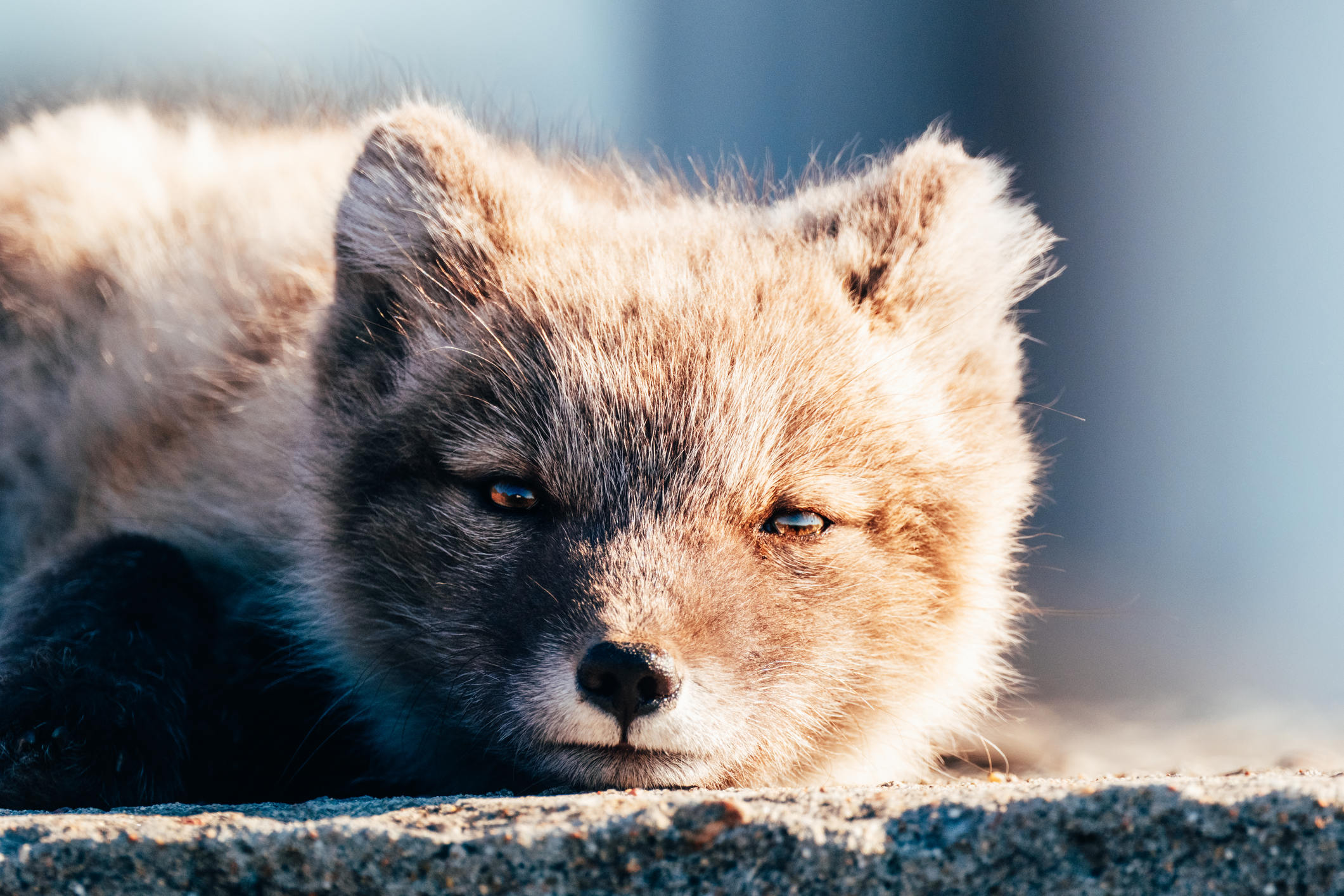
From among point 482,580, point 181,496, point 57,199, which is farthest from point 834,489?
point 57,199

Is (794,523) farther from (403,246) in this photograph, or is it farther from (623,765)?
(403,246)

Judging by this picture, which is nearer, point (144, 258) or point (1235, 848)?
point (1235, 848)

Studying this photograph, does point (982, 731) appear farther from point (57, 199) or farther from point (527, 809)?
point (57, 199)

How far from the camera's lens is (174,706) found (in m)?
2.69

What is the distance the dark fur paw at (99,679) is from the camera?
2393 millimetres

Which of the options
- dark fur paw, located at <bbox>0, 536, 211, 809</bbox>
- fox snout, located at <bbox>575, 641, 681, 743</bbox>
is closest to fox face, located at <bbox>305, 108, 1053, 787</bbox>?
fox snout, located at <bbox>575, 641, 681, 743</bbox>

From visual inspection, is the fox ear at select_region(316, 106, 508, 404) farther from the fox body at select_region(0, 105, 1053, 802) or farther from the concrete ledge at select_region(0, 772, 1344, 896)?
the concrete ledge at select_region(0, 772, 1344, 896)

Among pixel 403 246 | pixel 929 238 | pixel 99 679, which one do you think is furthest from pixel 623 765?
pixel 929 238

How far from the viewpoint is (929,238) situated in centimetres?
311

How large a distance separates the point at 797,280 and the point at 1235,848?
5.68 feet

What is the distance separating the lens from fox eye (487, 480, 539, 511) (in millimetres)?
2580

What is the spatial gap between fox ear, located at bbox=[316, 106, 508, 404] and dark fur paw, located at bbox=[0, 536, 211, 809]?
2.16ft

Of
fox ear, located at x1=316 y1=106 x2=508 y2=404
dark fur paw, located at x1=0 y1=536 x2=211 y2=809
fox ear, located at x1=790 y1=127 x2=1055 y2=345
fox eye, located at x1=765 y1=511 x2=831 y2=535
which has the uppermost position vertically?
fox ear, located at x1=790 y1=127 x2=1055 y2=345

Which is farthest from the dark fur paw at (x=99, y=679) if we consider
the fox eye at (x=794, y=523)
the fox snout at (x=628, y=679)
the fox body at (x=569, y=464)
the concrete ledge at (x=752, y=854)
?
→ the fox eye at (x=794, y=523)
